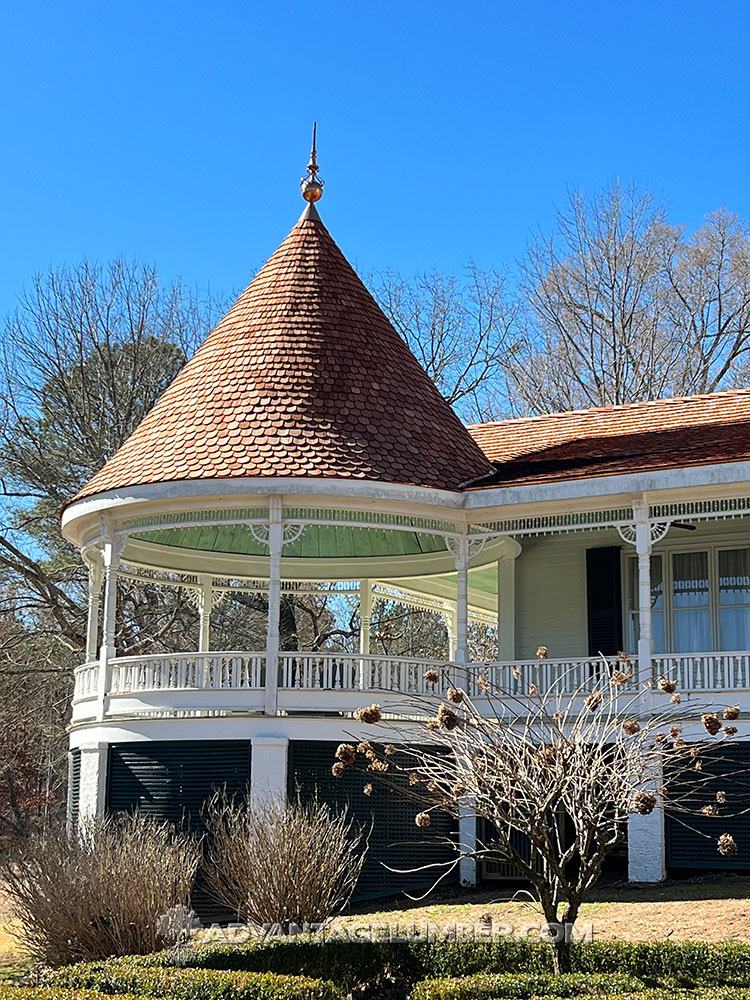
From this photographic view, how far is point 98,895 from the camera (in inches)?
528

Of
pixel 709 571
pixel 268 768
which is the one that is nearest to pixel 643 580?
pixel 709 571

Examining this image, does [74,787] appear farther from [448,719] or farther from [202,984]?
[448,719]

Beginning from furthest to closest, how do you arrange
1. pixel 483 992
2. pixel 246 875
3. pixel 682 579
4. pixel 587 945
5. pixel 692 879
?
pixel 682 579, pixel 692 879, pixel 246 875, pixel 587 945, pixel 483 992

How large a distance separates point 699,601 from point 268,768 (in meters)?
7.01

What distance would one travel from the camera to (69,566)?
30.7m

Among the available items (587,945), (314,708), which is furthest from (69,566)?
(587,945)

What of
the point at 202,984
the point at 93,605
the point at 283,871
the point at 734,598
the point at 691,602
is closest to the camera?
the point at 202,984

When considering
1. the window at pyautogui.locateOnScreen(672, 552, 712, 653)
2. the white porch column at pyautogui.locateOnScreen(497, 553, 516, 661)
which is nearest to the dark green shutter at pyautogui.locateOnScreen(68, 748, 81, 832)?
the white porch column at pyautogui.locateOnScreen(497, 553, 516, 661)

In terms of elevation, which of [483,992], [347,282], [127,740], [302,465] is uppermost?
[347,282]

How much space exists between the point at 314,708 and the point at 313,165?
9.65 metres

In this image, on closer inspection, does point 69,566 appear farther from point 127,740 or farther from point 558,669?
point 558,669

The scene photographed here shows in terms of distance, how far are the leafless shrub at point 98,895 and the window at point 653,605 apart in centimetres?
873

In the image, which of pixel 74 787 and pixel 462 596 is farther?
pixel 74 787

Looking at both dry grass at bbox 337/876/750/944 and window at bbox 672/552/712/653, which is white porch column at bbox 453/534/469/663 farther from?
dry grass at bbox 337/876/750/944
